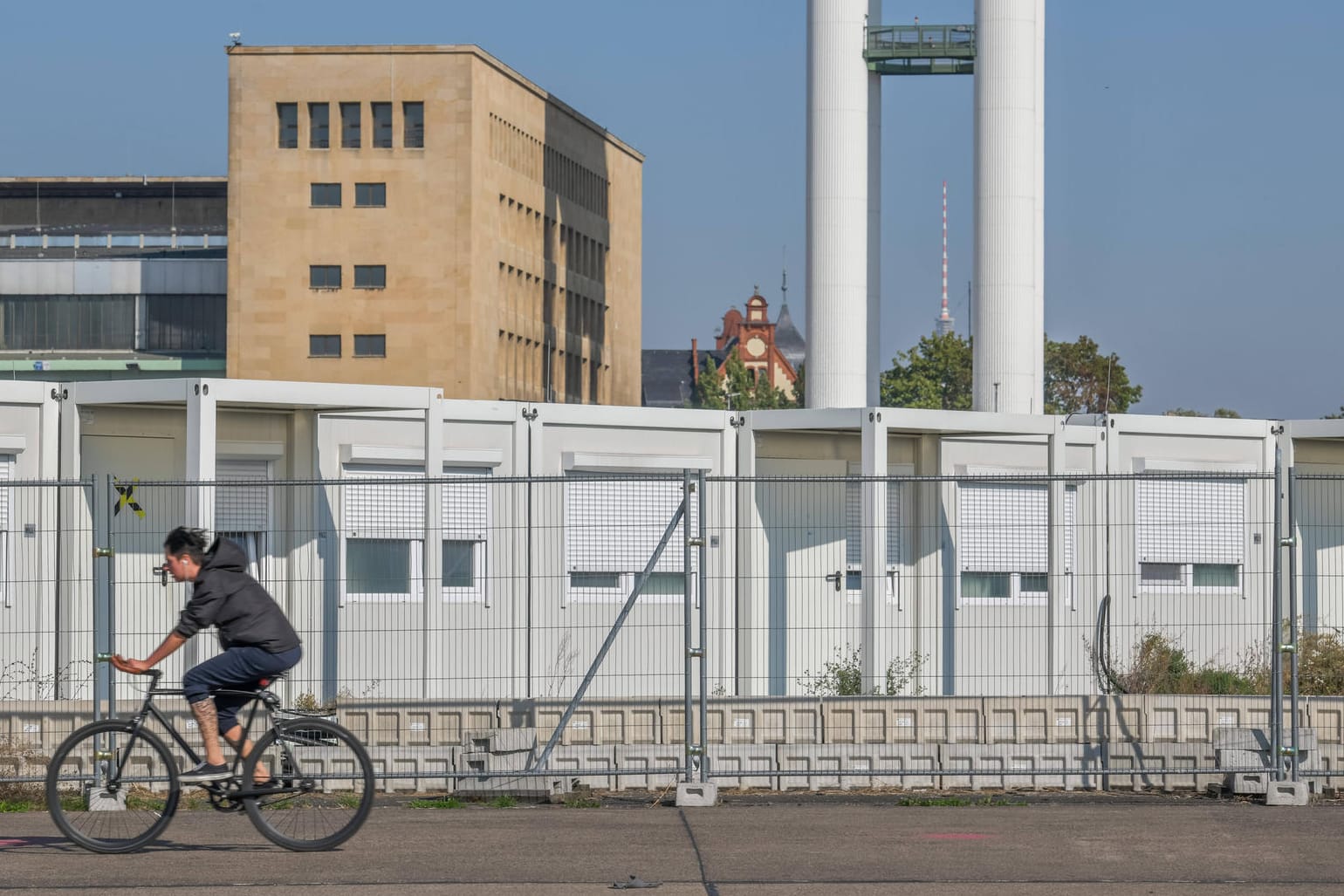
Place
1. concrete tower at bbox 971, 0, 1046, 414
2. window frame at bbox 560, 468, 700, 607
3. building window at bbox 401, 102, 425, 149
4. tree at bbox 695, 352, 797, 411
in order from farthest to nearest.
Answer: tree at bbox 695, 352, 797, 411
building window at bbox 401, 102, 425, 149
concrete tower at bbox 971, 0, 1046, 414
window frame at bbox 560, 468, 700, 607

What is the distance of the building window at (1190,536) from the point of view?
695 inches

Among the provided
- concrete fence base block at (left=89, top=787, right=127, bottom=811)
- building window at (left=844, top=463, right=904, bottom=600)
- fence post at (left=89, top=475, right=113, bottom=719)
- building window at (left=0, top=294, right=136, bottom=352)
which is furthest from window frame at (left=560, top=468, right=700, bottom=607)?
building window at (left=0, top=294, right=136, bottom=352)

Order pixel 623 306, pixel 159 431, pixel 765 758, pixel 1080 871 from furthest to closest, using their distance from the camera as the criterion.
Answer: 1. pixel 623 306
2. pixel 159 431
3. pixel 765 758
4. pixel 1080 871

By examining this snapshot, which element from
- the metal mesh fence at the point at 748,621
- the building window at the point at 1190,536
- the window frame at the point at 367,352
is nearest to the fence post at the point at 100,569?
the metal mesh fence at the point at 748,621

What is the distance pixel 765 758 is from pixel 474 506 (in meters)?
6.11

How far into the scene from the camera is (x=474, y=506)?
19.6 m

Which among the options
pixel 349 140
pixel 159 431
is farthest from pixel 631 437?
pixel 349 140

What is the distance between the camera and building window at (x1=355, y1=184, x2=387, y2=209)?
8225 centimetres

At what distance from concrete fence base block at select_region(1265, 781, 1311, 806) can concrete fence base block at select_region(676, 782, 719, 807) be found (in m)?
3.50

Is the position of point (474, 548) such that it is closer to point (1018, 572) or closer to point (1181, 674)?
point (1018, 572)

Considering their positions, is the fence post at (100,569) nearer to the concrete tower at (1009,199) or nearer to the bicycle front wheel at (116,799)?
the bicycle front wheel at (116,799)

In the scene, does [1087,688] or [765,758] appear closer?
[765,758]

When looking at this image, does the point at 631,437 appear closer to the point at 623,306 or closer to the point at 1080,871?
the point at 1080,871

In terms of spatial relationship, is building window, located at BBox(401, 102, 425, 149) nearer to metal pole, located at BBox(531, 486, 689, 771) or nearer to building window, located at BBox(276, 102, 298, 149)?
building window, located at BBox(276, 102, 298, 149)
